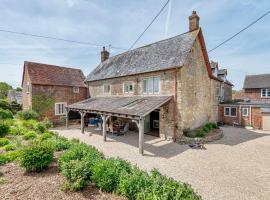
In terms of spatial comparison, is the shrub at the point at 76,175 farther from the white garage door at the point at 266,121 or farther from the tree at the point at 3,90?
the tree at the point at 3,90

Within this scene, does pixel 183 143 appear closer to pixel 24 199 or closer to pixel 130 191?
pixel 130 191

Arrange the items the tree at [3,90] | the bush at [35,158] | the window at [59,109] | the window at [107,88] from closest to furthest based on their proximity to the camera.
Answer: the bush at [35,158], the window at [107,88], the window at [59,109], the tree at [3,90]

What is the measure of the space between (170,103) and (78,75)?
17.6 m

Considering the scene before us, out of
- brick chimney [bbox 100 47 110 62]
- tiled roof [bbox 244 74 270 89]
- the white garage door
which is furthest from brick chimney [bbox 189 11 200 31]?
tiled roof [bbox 244 74 270 89]

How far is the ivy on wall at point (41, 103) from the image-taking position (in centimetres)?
1906

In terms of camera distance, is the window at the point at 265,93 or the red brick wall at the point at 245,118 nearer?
the red brick wall at the point at 245,118

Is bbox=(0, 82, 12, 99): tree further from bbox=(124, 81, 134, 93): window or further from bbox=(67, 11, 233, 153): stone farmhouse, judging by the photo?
bbox=(124, 81, 134, 93): window

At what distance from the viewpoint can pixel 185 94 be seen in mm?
12961

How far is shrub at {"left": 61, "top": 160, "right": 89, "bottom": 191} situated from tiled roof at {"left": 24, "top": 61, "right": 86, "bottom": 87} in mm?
17032

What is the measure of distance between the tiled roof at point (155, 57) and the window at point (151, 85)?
2.95 feet

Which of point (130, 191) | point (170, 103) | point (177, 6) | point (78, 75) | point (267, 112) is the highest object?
point (177, 6)

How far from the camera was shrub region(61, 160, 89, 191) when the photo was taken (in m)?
5.23

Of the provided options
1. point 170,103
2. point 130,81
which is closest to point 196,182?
point 170,103

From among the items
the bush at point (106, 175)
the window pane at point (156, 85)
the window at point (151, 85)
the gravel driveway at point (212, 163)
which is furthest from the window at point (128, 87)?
the bush at point (106, 175)
